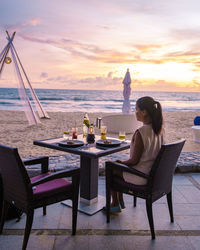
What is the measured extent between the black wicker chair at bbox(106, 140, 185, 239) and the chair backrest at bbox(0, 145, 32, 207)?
843mm

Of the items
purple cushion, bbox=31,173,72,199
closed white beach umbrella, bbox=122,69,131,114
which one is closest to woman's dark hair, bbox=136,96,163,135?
purple cushion, bbox=31,173,72,199

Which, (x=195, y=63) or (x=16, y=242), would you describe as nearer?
(x=16, y=242)

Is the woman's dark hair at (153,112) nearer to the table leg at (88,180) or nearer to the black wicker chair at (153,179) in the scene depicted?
the black wicker chair at (153,179)

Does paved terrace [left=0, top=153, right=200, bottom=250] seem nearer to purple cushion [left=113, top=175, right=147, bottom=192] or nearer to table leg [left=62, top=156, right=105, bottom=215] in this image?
table leg [left=62, top=156, right=105, bottom=215]

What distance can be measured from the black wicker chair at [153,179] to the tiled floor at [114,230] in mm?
137

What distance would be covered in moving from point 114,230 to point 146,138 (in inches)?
36.1

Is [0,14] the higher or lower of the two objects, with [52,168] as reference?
higher

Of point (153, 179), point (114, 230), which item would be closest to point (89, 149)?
point (153, 179)

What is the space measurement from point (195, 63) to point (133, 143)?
15.7 m

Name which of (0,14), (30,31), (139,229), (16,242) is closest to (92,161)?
(139,229)

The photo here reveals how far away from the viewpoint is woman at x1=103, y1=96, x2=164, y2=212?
2.32 meters

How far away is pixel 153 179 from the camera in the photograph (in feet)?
7.48

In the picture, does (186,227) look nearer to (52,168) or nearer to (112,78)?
(52,168)

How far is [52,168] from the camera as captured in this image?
396 cm
